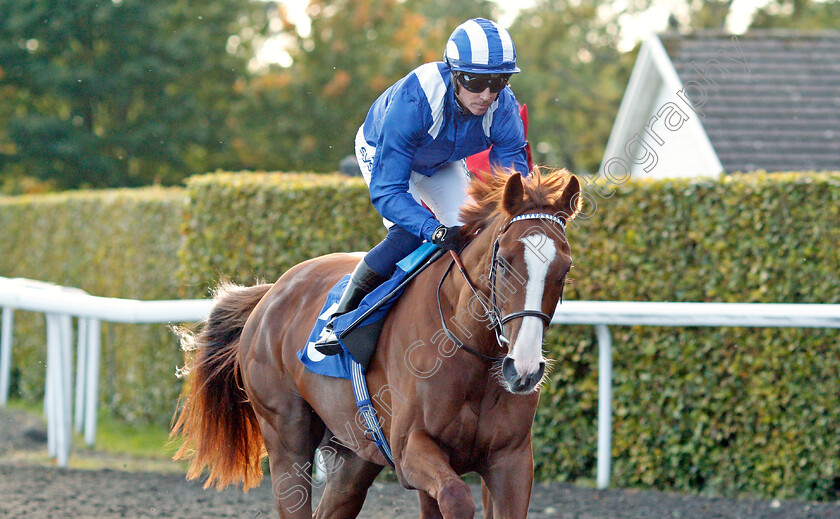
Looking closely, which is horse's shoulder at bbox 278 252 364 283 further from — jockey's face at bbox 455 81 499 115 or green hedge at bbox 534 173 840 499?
green hedge at bbox 534 173 840 499

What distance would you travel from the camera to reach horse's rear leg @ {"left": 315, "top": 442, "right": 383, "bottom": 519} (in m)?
3.82

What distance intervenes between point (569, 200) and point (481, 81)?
54cm

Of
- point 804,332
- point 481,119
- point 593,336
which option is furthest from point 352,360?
point 804,332

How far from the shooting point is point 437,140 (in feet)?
11.0

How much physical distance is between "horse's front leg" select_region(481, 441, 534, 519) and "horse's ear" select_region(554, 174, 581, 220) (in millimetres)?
809

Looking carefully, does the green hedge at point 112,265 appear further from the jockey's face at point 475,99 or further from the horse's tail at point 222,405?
the jockey's face at point 475,99

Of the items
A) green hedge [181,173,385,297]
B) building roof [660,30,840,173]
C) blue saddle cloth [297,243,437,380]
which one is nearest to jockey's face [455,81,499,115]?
blue saddle cloth [297,243,437,380]

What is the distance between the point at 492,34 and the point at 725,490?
3.59 m

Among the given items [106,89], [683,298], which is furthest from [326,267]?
[106,89]

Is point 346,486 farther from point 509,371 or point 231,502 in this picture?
point 231,502

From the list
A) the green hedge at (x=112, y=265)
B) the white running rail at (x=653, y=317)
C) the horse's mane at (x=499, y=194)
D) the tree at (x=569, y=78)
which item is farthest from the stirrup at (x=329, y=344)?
the tree at (x=569, y=78)

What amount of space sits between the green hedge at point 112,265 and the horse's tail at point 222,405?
2537mm

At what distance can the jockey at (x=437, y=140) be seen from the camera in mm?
3105

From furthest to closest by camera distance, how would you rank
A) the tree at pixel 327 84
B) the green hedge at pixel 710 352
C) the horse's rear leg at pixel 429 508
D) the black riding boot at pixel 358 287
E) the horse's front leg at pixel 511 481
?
the tree at pixel 327 84
the green hedge at pixel 710 352
the black riding boot at pixel 358 287
the horse's rear leg at pixel 429 508
the horse's front leg at pixel 511 481
